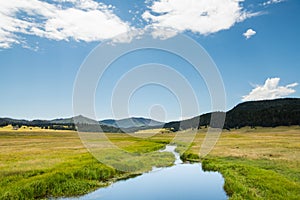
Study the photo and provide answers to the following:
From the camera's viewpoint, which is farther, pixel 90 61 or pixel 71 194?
pixel 90 61

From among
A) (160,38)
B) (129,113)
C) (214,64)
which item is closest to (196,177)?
(214,64)

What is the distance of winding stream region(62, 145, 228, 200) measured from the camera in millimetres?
22375

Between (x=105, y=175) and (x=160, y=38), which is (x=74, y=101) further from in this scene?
(x=160, y=38)

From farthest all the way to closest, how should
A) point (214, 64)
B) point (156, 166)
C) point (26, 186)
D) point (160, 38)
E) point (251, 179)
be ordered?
point (160, 38)
point (214, 64)
point (156, 166)
point (251, 179)
point (26, 186)

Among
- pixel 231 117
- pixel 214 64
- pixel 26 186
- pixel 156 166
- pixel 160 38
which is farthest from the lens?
pixel 231 117

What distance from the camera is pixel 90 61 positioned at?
40750 millimetres

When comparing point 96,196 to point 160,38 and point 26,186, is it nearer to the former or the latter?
point 26,186

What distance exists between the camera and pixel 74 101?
41.3 m

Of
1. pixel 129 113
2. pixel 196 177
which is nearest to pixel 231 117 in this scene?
pixel 129 113

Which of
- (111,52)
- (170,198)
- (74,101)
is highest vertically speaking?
(111,52)

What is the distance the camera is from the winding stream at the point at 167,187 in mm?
22375

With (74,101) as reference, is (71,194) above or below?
below

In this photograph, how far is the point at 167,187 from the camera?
25828 millimetres

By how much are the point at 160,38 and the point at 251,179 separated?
41824 millimetres
